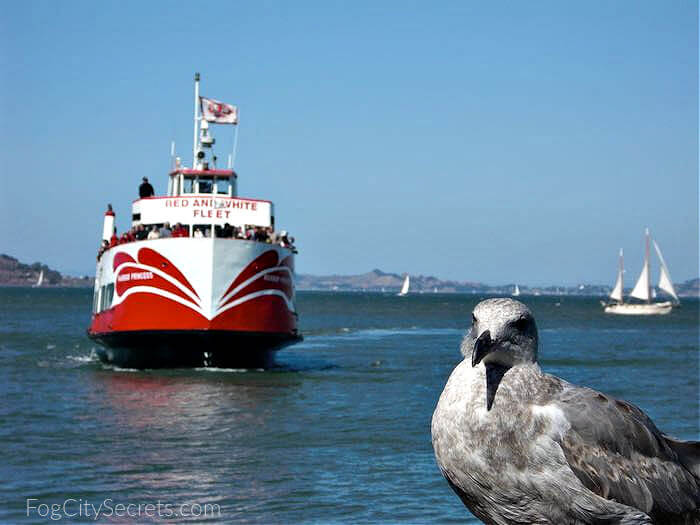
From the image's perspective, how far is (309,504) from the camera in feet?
45.6

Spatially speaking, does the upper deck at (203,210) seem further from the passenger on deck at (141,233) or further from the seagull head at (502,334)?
the seagull head at (502,334)

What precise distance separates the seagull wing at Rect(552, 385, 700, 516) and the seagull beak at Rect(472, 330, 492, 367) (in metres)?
0.59

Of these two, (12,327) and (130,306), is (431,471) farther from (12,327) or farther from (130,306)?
(12,327)

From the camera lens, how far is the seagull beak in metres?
4.53

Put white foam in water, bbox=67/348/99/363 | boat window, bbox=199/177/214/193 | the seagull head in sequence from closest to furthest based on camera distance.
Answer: the seagull head → boat window, bbox=199/177/214/193 → white foam in water, bbox=67/348/99/363

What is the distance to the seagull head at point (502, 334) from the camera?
4.69 metres

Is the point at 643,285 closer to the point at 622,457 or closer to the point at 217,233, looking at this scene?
the point at 217,233

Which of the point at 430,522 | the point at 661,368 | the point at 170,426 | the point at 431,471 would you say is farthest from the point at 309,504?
the point at 661,368

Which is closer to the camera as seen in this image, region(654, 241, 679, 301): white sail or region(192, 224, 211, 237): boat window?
region(192, 224, 211, 237): boat window

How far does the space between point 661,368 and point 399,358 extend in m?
10.8

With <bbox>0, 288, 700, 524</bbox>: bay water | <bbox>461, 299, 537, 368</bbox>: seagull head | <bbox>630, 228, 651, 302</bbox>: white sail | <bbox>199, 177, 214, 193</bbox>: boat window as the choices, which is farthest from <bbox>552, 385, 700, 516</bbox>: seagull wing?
<bbox>630, 228, 651, 302</bbox>: white sail

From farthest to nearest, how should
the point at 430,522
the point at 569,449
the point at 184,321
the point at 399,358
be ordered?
1. the point at 399,358
2. the point at 184,321
3. the point at 430,522
4. the point at 569,449

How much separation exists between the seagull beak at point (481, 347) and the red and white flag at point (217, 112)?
107 feet

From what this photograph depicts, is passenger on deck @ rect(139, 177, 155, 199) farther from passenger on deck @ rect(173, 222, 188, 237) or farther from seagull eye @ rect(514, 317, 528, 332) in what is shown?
seagull eye @ rect(514, 317, 528, 332)
